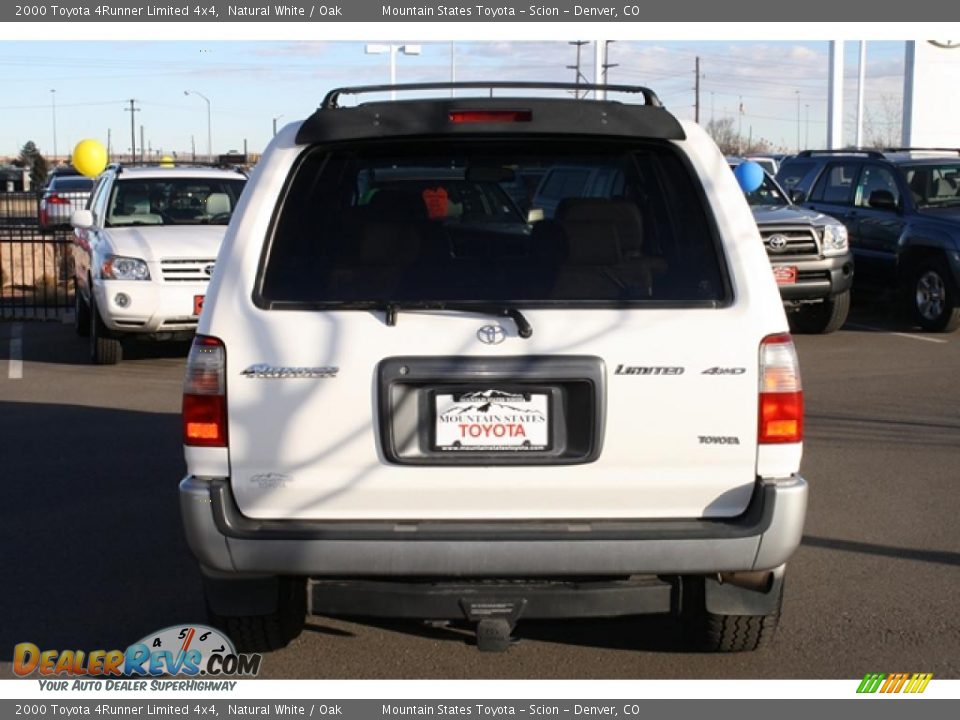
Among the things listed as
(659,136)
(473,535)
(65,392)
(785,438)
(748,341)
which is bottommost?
(65,392)

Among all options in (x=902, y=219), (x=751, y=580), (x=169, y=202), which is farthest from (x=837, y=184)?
(x=751, y=580)

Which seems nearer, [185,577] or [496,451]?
[496,451]

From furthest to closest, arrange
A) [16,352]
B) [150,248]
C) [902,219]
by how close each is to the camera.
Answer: [902,219] < [16,352] < [150,248]

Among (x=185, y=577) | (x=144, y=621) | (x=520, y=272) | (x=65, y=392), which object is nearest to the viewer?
(x=520, y=272)

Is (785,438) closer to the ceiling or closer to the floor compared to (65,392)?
closer to the ceiling

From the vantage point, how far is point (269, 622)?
4.85 m

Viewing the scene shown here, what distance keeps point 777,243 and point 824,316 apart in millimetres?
1077

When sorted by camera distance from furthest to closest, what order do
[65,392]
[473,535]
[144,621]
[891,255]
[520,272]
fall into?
1. [891,255]
2. [65,392]
3. [144,621]
4. [520,272]
5. [473,535]

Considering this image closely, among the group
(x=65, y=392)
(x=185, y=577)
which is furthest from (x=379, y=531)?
(x=65, y=392)

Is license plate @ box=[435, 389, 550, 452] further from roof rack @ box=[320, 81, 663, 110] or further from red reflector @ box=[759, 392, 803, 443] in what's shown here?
roof rack @ box=[320, 81, 663, 110]

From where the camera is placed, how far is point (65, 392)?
452 inches

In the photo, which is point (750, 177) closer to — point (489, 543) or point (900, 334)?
point (900, 334)

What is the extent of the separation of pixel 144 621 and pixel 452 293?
2144 mm
